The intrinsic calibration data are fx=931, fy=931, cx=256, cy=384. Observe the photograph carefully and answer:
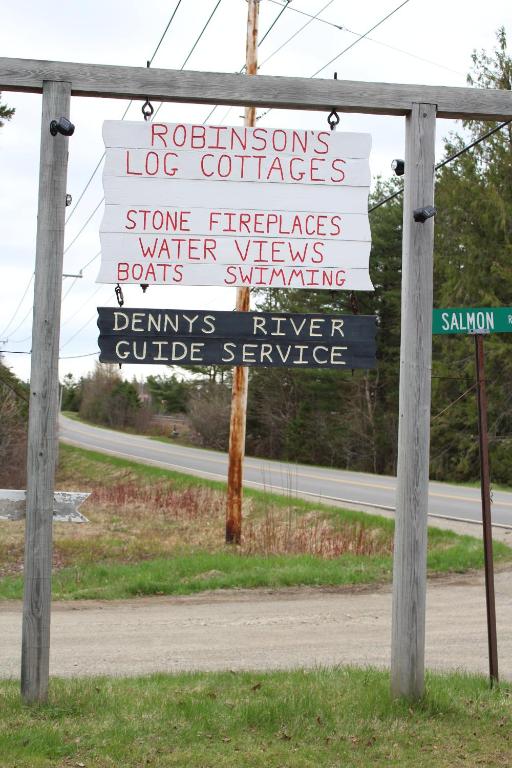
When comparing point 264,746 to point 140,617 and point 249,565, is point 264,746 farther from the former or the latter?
point 249,565

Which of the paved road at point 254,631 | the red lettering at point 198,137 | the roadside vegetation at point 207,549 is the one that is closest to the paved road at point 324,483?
the roadside vegetation at point 207,549

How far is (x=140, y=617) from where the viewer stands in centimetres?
959

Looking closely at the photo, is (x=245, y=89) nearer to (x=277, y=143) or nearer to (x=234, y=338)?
(x=277, y=143)

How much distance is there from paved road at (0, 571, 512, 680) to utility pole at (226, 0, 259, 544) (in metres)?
4.53

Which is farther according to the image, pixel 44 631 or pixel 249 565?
pixel 249 565

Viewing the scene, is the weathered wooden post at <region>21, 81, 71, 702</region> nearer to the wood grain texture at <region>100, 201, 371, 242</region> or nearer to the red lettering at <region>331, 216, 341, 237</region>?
the wood grain texture at <region>100, 201, 371, 242</region>

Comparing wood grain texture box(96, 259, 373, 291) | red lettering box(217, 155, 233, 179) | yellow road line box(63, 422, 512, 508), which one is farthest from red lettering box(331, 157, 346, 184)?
yellow road line box(63, 422, 512, 508)

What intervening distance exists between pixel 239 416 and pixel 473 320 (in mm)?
9070

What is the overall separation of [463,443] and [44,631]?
30.1 meters

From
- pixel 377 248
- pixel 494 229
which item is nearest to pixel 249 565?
pixel 494 229

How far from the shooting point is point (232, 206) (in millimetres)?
5926

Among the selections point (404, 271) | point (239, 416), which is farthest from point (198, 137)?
point (239, 416)

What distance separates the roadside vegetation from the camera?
1148 cm

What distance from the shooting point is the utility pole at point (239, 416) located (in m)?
15.2
